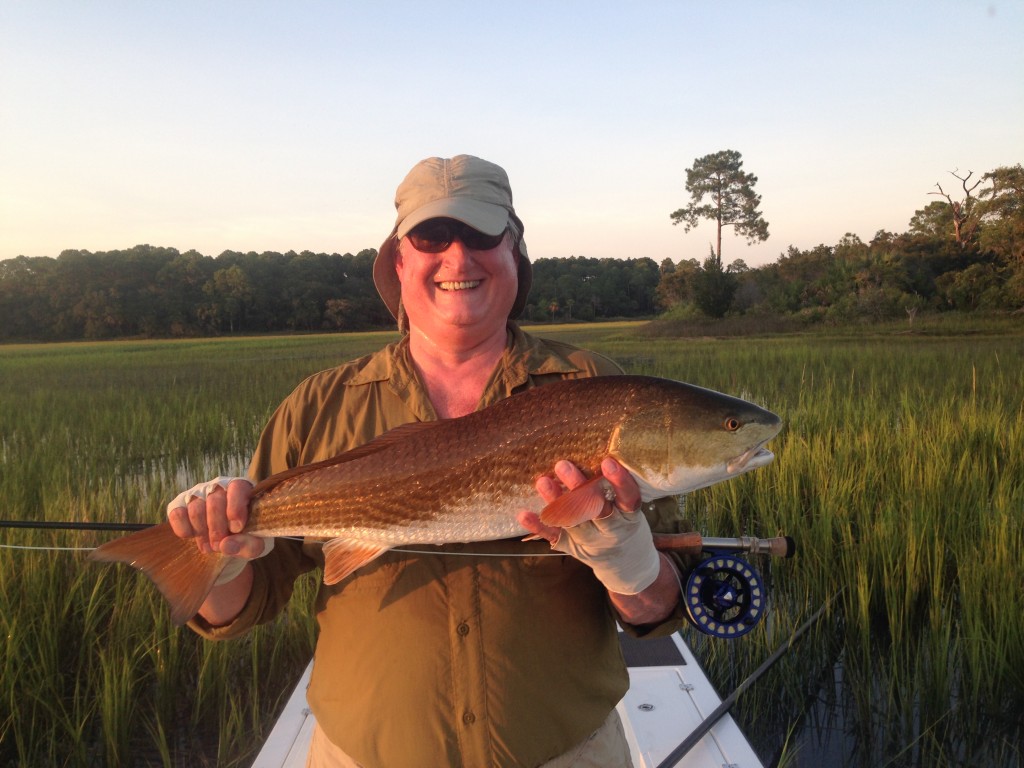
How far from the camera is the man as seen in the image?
1.95 meters

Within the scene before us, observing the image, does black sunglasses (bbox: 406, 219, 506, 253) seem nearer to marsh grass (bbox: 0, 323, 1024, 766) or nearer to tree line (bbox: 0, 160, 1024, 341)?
marsh grass (bbox: 0, 323, 1024, 766)

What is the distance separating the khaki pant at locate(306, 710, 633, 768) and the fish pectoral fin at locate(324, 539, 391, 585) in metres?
0.54

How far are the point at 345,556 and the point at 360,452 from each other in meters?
0.35

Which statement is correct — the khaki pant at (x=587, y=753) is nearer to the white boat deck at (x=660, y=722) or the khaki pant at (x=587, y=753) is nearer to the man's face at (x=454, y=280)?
the white boat deck at (x=660, y=722)

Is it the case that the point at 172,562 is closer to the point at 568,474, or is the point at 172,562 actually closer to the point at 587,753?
the point at 568,474

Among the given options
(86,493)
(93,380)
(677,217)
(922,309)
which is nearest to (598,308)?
(677,217)

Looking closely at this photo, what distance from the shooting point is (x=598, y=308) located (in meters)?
74.2

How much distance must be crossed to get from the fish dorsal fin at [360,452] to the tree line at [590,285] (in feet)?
109

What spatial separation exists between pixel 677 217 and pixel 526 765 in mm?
58295

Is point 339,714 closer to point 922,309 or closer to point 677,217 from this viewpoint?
point 922,309

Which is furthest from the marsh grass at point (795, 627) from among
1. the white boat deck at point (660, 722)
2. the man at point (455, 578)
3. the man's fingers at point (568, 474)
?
the man's fingers at point (568, 474)

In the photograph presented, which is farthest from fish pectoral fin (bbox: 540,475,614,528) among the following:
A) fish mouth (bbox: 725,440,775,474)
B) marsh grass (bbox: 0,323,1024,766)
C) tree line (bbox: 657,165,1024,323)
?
tree line (bbox: 657,165,1024,323)

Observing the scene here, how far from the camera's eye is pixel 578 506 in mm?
1968

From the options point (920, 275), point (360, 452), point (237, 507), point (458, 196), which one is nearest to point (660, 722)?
point (360, 452)
